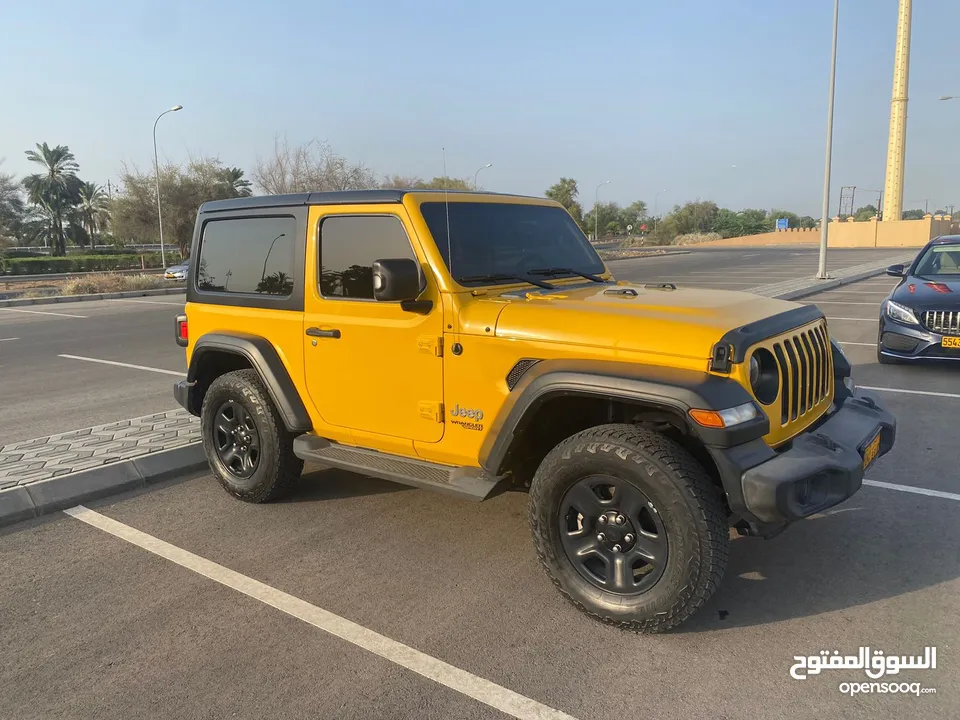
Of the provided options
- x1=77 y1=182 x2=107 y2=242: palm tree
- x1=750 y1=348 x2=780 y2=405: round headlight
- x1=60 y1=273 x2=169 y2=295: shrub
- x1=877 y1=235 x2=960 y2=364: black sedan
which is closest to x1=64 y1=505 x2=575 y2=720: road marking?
x1=750 y1=348 x2=780 y2=405: round headlight

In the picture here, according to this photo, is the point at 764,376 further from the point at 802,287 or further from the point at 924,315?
the point at 802,287

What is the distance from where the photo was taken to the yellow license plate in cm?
367

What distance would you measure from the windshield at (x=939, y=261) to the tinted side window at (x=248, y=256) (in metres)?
8.36

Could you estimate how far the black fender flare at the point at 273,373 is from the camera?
178 inches

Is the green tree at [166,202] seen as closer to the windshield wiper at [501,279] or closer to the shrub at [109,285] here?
the shrub at [109,285]

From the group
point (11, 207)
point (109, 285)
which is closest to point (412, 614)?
point (109, 285)

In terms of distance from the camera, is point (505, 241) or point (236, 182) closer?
point (505, 241)

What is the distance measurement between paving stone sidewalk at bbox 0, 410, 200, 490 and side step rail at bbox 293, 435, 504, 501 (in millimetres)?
1901

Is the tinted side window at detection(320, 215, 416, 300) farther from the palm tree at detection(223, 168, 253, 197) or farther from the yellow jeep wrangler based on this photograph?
the palm tree at detection(223, 168, 253, 197)

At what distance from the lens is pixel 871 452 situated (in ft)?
12.5

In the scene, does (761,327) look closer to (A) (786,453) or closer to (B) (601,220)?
(A) (786,453)

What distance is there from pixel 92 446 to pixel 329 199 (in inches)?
122

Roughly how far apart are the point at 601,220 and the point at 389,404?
94371 millimetres

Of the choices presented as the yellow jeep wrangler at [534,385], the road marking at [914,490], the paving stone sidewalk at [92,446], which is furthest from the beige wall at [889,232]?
the yellow jeep wrangler at [534,385]
